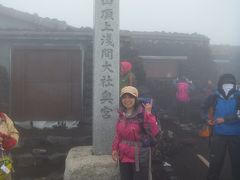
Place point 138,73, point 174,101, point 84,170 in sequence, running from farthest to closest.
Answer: point 174,101, point 138,73, point 84,170

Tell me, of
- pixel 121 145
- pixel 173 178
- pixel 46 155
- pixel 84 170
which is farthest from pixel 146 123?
pixel 46 155

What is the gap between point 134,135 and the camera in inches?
193

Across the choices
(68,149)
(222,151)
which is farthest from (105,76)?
(68,149)

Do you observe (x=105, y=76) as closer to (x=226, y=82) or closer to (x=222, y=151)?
(x=226, y=82)

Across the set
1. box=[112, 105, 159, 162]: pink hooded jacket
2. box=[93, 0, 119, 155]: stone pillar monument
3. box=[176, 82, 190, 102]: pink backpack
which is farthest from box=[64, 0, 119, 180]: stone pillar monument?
Answer: box=[176, 82, 190, 102]: pink backpack

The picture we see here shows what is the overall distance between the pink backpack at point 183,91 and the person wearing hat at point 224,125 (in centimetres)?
1004

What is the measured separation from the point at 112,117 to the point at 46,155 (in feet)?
10.6

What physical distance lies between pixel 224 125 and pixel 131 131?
6.54 ft

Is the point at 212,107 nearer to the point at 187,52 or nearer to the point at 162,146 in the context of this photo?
the point at 162,146

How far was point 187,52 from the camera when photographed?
2086 centimetres

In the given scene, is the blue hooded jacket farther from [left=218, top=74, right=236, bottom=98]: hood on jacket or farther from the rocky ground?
the rocky ground

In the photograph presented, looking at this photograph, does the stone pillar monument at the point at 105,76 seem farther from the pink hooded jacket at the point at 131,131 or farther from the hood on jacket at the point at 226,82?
the hood on jacket at the point at 226,82

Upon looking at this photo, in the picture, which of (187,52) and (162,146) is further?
(187,52)

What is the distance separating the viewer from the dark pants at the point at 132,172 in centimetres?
495
